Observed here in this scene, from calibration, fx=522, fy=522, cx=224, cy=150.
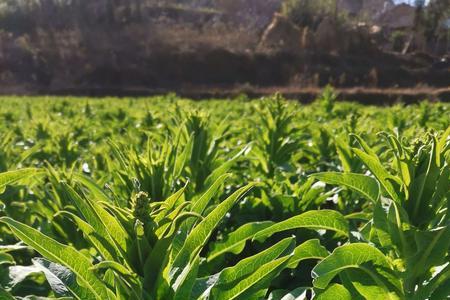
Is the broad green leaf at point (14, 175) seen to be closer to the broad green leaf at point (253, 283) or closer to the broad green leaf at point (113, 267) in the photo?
the broad green leaf at point (113, 267)

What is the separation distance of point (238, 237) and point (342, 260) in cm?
48

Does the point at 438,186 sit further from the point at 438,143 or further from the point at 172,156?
the point at 172,156

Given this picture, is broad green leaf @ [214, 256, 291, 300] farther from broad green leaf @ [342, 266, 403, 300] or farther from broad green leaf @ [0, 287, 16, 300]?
broad green leaf @ [0, 287, 16, 300]

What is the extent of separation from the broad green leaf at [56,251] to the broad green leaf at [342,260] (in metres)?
0.64

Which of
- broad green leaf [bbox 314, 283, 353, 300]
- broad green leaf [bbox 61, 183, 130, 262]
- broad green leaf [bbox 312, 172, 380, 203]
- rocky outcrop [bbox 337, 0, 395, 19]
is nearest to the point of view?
broad green leaf [bbox 61, 183, 130, 262]

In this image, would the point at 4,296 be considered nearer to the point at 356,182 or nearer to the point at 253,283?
the point at 253,283

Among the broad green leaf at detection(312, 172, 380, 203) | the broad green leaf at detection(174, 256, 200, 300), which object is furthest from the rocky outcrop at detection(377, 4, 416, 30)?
the broad green leaf at detection(174, 256, 200, 300)

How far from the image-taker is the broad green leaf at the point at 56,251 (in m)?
1.43

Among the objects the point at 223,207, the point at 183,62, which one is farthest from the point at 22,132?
the point at 183,62

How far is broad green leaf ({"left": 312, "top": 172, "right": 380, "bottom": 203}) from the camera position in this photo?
1744 millimetres

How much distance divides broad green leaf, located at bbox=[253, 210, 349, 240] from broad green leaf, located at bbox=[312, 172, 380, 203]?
0.11 meters

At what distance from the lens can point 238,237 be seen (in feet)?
6.18

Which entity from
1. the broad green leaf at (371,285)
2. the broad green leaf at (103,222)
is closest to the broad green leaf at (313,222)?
the broad green leaf at (371,285)

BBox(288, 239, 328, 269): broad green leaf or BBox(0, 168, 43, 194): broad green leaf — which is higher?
BBox(0, 168, 43, 194): broad green leaf
